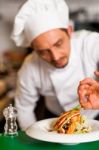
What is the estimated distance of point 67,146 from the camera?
0.88m

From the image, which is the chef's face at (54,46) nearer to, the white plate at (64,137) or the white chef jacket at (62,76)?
the white chef jacket at (62,76)

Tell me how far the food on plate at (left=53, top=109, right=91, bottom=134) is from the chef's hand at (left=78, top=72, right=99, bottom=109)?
4 centimetres

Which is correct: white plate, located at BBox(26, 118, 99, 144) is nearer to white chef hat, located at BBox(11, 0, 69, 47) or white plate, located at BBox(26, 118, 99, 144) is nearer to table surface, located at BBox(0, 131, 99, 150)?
table surface, located at BBox(0, 131, 99, 150)

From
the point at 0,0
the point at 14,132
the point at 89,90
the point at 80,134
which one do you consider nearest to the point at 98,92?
the point at 89,90

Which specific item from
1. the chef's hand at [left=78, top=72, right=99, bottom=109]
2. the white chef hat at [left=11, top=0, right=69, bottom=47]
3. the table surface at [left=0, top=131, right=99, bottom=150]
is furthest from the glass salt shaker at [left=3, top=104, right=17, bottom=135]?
the white chef hat at [left=11, top=0, right=69, bottom=47]

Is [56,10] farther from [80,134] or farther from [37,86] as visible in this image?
[80,134]

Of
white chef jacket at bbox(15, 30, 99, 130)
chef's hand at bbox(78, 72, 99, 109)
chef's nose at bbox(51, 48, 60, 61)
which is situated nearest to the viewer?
chef's hand at bbox(78, 72, 99, 109)

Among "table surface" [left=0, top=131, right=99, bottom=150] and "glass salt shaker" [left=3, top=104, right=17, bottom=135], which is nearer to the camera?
"table surface" [left=0, top=131, right=99, bottom=150]

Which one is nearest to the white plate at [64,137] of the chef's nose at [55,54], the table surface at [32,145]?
the table surface at [32,145]

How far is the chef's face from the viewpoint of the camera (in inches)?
47.1

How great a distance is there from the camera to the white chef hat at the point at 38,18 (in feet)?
3.98

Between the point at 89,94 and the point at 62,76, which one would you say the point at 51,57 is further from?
the point at 89,94

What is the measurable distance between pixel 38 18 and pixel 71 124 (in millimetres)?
471

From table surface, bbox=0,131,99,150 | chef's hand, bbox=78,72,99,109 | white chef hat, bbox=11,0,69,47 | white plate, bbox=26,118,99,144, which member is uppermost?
white chef hat, bbox=11,0,69,47
